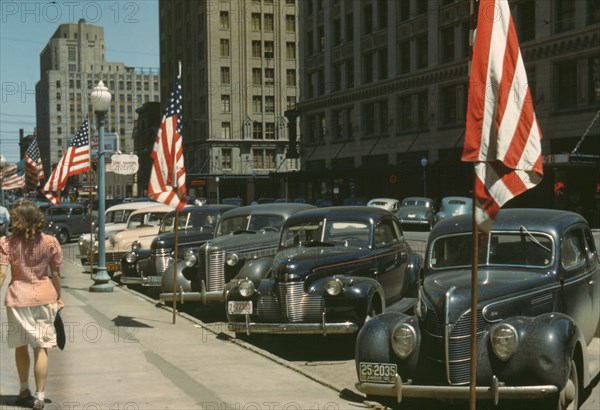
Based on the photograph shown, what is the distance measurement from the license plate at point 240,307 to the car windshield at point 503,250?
2886 millimetres

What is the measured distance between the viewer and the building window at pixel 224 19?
86312 millimetres

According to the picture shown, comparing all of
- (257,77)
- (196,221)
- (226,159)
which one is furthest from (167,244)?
(257,77)

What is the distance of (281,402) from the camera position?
7652 mm

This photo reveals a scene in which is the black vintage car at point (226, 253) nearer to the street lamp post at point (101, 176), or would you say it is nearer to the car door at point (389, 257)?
the car door at point (389, 257)

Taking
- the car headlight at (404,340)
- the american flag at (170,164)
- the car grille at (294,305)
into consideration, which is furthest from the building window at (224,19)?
the car headlight at (404,340)

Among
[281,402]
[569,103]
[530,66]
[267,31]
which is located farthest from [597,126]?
[267,31]

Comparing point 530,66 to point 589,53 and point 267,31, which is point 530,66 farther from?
point 267,31

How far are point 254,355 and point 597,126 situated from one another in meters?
31.6

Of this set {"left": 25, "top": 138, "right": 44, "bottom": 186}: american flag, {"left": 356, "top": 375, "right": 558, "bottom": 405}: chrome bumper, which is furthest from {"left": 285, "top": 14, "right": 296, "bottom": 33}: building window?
{"left": 356, "top": 375, "right": 558, "bottom": 405}: chrome bumper

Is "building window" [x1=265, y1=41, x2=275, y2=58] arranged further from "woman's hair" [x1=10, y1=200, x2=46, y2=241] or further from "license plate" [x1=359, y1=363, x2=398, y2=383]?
"license plate" [x1=359, y1=363, x2=398, y2=383]

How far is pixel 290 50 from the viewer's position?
90.2 meters

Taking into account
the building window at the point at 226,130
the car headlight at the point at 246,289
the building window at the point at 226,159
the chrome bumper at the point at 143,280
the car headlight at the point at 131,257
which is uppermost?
the building window at the point at 226,130

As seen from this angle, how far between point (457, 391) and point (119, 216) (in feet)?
64.5

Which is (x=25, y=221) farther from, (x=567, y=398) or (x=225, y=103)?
(x=225, y=103)
